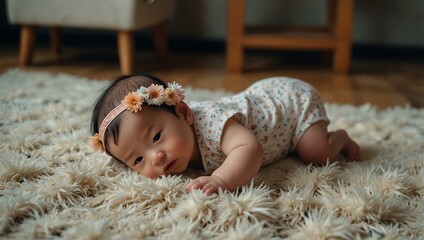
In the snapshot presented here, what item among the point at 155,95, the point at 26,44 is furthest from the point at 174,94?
the point at 26,44

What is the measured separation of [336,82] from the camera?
5.68ft

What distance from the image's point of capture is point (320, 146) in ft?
2.69

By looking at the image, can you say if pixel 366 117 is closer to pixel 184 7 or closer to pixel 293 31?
pixel 293 31

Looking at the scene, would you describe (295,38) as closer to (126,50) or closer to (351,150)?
(126,50)

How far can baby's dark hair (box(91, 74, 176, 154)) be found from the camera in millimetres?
695

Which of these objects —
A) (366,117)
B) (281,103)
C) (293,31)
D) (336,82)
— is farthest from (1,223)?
(293,31)

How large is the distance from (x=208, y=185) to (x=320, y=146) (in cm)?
28

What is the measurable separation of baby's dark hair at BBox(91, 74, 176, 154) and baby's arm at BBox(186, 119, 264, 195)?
0.33ft

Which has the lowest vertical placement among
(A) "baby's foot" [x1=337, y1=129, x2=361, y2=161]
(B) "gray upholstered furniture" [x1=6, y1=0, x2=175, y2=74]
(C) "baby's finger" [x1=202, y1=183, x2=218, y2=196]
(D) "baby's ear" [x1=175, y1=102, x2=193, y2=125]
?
(A) "baby's foot" [x1=337, y1=129, x2=361, y2=161]

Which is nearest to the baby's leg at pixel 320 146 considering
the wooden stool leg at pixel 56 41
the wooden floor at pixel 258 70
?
the wooden floor at pixel 258 70

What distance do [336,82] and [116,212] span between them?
4.32 ft

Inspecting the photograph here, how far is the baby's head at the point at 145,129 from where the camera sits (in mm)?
684

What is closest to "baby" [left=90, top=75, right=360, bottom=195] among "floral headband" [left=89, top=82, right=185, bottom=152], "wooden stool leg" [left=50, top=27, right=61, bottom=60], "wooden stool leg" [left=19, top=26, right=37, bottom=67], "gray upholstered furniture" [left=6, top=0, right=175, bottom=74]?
"floral headband" [left=89, top=82, right=185, bottom=152]

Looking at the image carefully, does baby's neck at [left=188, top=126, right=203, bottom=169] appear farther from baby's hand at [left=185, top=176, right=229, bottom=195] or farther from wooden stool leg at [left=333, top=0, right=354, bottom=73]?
wooden stool leg at [left=333, top=0, right=354, bottom=73]
